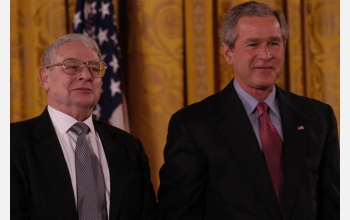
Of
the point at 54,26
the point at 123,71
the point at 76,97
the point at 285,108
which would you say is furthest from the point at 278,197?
the point at 54,26

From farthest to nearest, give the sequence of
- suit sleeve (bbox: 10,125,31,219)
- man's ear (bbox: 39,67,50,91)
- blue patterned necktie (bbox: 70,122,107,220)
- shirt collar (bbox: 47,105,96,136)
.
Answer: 1. man's ear (bbox: 39,67,50,91)
2. shirt collar (bbox: 47,105,96,136)
3. blue patterned necktie (bbox: 70,122,107,220)
4. suit sleeve (bbox: 10,125,31,219)

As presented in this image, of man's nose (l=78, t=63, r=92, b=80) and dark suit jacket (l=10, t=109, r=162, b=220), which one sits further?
man's nose (l=78, t=63, r=92, b=80)

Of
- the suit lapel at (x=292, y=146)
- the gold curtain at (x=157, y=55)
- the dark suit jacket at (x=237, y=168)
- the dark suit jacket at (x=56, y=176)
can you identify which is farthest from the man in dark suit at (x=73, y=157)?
the gold curtain at (x=157, y=55)

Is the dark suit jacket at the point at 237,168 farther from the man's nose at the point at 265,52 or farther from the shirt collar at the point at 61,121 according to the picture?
the shirt collar at the point at 61,121

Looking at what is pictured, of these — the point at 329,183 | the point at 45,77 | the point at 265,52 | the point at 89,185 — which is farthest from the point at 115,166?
the point at 329,183

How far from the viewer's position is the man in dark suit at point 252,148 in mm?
1945

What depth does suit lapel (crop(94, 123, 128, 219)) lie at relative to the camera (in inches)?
76.3

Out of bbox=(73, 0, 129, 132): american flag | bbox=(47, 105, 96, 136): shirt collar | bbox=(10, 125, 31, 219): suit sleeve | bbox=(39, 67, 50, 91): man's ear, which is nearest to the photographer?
bbox=(10, 125, 31, 219): suit sleeve

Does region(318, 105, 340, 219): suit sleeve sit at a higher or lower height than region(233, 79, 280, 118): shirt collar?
lower

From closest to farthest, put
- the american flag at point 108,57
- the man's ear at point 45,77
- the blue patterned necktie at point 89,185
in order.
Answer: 1. the blue patterned necktie at point 89,185
2. the man's ear at point 45,77
3. the american flag at point 108,57

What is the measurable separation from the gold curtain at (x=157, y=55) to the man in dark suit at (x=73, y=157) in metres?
0.97

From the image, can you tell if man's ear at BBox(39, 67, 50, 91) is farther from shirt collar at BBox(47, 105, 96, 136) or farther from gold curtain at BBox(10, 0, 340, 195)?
gold curtain at BBox(10, 0, 340, 195)

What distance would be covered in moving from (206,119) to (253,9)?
49 centimetres

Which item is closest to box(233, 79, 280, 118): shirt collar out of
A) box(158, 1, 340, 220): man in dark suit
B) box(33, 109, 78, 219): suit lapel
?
box(158, 1, 340, 220): man in dark suit
